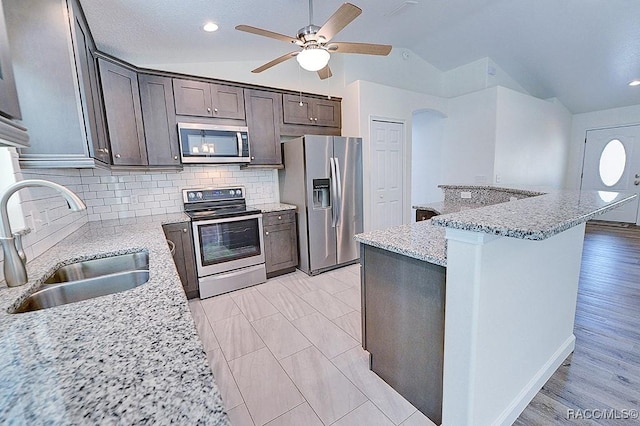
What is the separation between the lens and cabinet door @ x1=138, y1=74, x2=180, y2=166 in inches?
109

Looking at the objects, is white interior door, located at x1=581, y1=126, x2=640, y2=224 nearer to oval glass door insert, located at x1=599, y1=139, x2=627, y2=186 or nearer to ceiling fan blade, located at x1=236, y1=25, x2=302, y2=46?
oval glass door insert, located at x1=599, y1=139, x2=627, y2=186

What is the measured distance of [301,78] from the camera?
3920 mm

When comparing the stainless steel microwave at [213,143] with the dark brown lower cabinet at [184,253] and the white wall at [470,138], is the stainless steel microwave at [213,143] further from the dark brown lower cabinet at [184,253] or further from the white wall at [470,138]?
the white wall at [470,138]

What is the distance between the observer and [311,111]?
3.78 m

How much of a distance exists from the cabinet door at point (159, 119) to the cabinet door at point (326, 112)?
179cm

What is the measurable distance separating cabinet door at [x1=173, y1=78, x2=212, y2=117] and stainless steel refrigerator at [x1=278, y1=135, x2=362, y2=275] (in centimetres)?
105

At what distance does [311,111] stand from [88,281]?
126 inches

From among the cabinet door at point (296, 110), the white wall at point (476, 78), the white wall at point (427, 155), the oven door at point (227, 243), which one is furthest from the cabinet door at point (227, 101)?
the white wall at point (476, 78)

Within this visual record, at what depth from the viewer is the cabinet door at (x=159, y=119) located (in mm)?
2770

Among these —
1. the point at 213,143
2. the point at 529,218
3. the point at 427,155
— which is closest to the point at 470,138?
the point at 427,155

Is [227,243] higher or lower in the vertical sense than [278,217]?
lower

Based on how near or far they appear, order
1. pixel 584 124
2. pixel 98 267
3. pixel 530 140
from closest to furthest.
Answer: pixel 98 267 < pixel 530 140 < pixel 584 124

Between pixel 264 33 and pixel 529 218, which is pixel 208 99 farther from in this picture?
pixel 529 218

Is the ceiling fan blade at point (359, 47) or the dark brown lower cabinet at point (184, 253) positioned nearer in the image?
the ceiling fan blade at point (359, 47)
